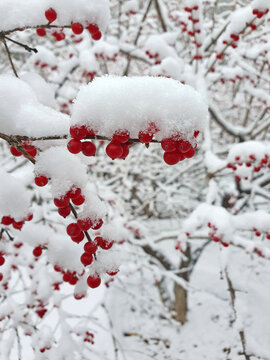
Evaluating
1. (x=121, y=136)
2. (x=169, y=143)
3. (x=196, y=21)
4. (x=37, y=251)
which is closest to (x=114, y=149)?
(x=121, y=136)

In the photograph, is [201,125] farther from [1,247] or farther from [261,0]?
[261,0]

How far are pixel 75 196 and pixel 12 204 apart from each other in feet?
1.48

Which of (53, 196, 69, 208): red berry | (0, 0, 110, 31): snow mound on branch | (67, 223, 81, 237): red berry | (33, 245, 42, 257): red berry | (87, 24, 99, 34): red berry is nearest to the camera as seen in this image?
(53, 196, 69, 208): red berry

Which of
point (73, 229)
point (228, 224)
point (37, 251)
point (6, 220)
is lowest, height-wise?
point (228, 224)

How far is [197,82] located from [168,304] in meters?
5.13

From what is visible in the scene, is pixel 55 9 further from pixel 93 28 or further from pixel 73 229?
pixel 73 229

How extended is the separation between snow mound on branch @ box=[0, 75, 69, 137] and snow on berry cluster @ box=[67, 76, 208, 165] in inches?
6.3

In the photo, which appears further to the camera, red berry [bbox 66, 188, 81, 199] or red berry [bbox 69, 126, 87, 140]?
red berry [bbox 66, 188, 81, 199]

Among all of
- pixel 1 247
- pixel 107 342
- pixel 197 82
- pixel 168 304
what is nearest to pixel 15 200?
pixel 1 247

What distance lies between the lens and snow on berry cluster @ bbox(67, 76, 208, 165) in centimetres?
78

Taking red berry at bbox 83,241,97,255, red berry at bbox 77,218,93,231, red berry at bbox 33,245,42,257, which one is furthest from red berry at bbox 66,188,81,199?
red berry at bbox 33,245,42,257

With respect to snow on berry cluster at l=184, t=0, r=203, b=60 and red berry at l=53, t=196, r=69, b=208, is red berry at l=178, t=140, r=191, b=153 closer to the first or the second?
red berry at l=53, t=196, r=69, b=208

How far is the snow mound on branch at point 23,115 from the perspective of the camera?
0.96 m

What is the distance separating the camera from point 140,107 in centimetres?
79
